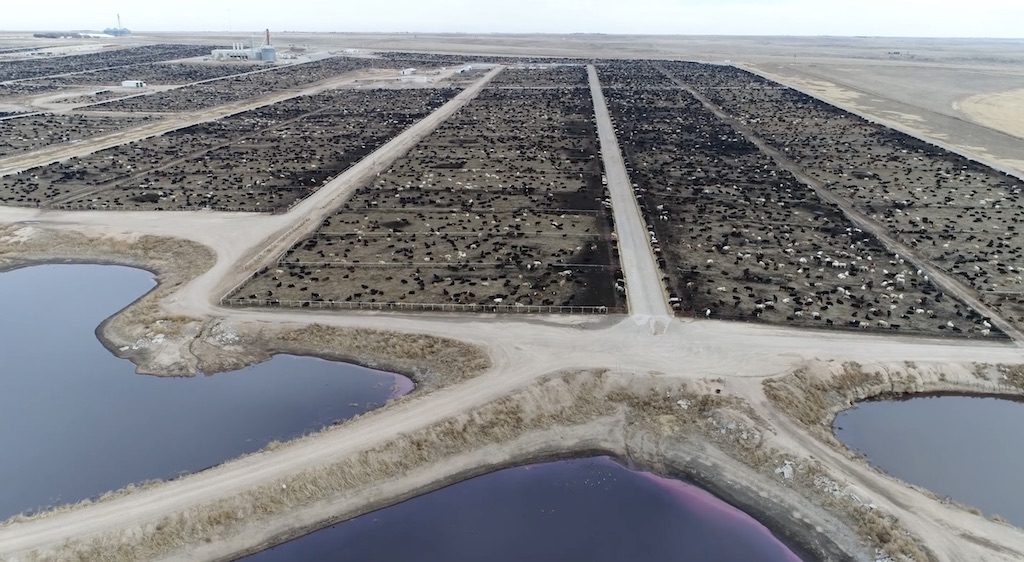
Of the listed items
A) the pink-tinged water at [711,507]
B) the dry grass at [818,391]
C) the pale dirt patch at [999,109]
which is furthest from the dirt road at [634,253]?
the pale dirt patch at [999,109]

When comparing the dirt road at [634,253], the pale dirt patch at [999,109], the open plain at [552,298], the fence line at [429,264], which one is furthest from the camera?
the pale dirt patch at [999,109]

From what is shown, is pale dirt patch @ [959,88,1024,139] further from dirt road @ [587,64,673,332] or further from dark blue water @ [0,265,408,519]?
dark blue water @ [0,265,408,519]

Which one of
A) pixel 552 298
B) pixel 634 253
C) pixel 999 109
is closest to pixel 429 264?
pixel 552 298

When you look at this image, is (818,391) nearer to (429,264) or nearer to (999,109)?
(429,264)

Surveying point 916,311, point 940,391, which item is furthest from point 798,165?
point 940,391

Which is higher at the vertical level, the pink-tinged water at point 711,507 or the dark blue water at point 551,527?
the pink-tinged water at point 711,507

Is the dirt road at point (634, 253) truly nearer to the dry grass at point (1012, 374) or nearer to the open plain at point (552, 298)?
the open plain at point (552, 298)

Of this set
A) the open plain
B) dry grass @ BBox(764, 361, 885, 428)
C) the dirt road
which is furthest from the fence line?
dry grass @ BBox(764, 361, 885, 428)
